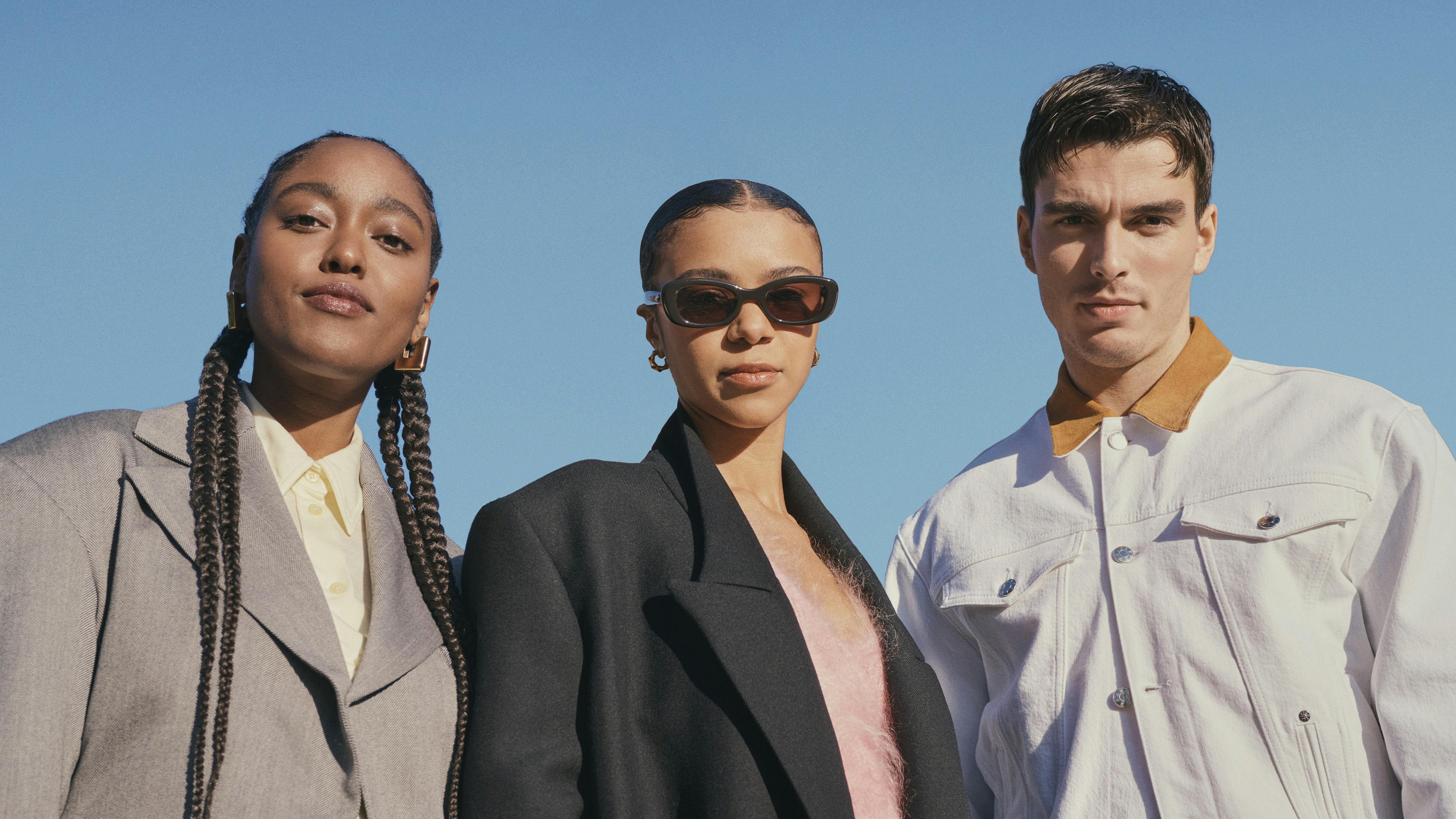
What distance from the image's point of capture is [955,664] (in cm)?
464

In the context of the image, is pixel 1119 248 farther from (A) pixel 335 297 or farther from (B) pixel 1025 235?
(A) pixel 335 297

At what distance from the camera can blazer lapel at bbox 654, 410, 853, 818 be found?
3244mm

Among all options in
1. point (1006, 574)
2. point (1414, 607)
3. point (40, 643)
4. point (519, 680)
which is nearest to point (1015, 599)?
point (1006, 574)

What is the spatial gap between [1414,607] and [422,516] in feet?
10.0

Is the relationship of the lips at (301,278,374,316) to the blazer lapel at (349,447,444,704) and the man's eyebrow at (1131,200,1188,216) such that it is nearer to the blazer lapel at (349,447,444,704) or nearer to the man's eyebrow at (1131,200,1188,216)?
the blazer lapel at (349,447,444,704)

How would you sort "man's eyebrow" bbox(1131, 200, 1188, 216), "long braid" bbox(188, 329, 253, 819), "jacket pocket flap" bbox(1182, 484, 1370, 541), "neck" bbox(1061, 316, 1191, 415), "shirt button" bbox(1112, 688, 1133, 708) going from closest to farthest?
"long braid" bbox(188, 329, 253, 819) < "jacket pocket flap" bbox(1182, 484, 1370, 541) < "shirt button" bbox(1112, 688, 1133, 708) < "man's eyebrow" bbox(1131, 200, 1188, 216) < "neck" bbox(1061, 316, 1191, 415)

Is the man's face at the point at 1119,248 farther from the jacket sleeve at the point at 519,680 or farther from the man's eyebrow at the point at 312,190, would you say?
the man's eyebrow at the point at 312,190

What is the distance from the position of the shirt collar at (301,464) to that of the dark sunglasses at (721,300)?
1.10 meters

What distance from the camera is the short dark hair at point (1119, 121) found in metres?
4.31

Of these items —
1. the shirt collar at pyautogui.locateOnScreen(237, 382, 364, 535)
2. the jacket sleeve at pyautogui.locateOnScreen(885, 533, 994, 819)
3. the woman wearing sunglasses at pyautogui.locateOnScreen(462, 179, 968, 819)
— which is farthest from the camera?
the jacket sleeve at pyautogui.locateOnScreen(885, 533, 994, 819)

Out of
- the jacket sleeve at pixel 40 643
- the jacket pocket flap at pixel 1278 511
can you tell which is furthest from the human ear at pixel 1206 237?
the jacket sleeve at pixel 40 643

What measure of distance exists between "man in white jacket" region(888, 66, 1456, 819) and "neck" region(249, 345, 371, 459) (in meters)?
2.25

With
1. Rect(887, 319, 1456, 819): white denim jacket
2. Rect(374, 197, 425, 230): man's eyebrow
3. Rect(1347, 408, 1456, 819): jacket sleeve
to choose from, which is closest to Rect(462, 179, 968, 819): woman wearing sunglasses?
Rect(887, 319, 1456, 819): white denim jacket

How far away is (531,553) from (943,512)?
1983 millimetres
